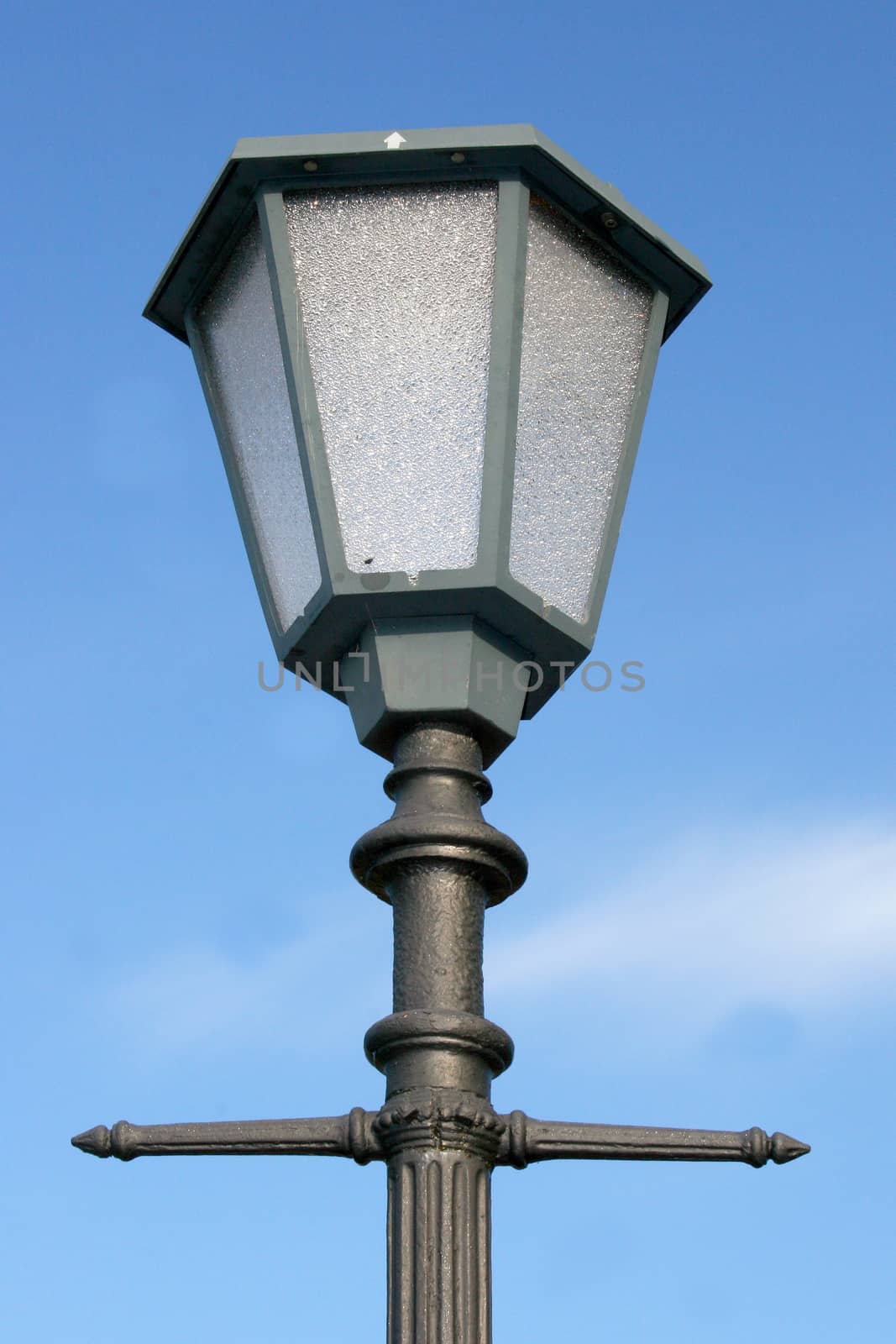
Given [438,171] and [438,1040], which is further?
[438,171]

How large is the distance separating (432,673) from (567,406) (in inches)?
18.4

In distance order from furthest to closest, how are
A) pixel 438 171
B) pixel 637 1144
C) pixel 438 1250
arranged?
1. pixel 438 171
2. pixel 637 1144
3. pixel 438 1250

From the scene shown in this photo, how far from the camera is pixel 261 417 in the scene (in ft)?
9.70

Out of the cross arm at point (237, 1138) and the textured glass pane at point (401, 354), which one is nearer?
the cross arm at point (237, 1138)

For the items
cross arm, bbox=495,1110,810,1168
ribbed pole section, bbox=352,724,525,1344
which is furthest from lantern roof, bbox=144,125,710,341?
cross arm, bbox=495,1110,810,1168

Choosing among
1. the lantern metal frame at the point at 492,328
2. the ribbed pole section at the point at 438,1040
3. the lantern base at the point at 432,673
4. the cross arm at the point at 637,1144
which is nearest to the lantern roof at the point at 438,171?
the lantern metal frame at the point at 492,328

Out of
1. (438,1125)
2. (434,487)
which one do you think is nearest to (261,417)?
(434,487)

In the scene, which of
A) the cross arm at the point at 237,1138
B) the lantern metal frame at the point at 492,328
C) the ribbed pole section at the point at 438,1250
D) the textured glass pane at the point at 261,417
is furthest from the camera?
the textured glass pane at the point at 261,417

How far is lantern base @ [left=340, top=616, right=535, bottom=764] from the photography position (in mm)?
2752

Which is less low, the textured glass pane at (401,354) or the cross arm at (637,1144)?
the textured glass pane at (401,354)

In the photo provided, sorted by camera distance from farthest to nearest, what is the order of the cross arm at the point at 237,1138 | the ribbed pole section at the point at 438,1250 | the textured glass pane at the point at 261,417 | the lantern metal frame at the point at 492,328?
the textured glass pane at the point at 261,417
the lantern metal frame at the point at 492,328
the cross arm at the point at 237,1138
the ribbed pole section at the point at 438,1250

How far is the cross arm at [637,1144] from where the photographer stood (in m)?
2.51

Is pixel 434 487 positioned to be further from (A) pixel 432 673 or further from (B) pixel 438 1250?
(B) pixel 438 1250

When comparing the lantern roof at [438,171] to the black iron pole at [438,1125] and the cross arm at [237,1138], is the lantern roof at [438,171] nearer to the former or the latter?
the black iron pole at [438,1125]
